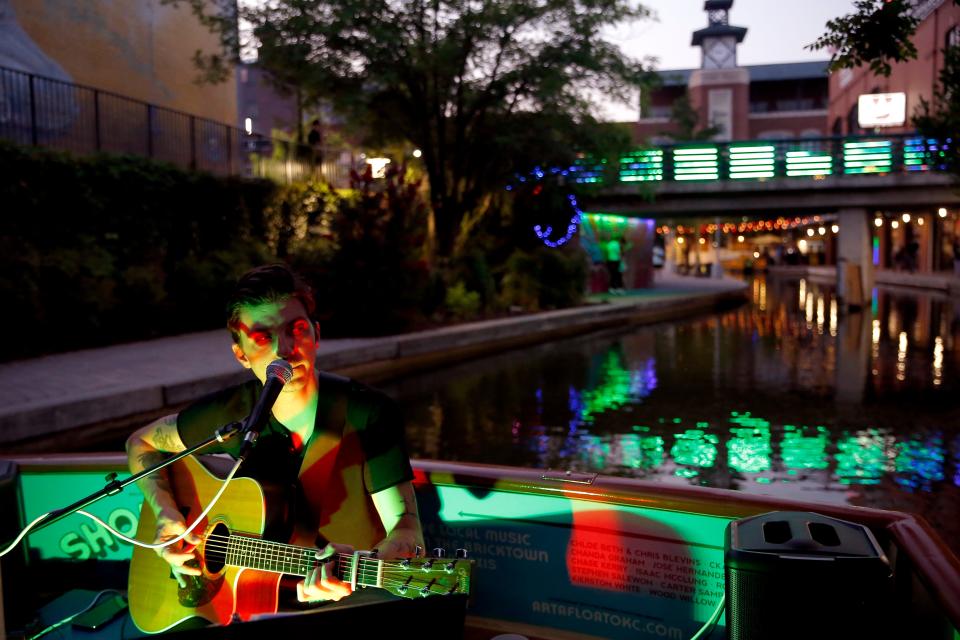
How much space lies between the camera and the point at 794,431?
955 centimetres

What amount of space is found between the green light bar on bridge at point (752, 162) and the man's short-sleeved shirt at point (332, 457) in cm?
3012

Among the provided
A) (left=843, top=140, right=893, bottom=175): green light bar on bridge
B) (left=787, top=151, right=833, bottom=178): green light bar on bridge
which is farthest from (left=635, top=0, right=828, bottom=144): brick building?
(left=843, top=140, right=893, bottom=175): green light bar on bridge

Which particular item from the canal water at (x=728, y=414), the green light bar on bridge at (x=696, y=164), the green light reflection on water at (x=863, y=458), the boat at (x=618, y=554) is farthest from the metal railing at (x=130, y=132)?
the green light reflection on water at (x=863, y=458)

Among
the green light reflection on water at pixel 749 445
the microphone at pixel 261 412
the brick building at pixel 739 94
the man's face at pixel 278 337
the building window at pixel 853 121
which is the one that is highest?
the brick building at pixel 739 94

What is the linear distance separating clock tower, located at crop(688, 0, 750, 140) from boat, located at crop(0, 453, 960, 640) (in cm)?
8164

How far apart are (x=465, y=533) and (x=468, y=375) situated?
10.5m

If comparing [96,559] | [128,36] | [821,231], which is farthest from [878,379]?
[821,231]

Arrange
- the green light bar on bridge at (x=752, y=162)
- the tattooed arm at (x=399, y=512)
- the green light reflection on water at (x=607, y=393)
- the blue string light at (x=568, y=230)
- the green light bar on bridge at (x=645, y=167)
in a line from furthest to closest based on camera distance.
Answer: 1. the green light bar on bridge at (x=645, y=167)
2. the green light bar on bridge at (x=752, y=162)
3. the blue string light at (x=568, y=230)
4. the green light reflection on water at (x=607, y=393)
5. the tattooed arm at (x=399, y=512)

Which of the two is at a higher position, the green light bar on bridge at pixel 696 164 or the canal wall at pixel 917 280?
the green light bar on bridge at pixel 696 164

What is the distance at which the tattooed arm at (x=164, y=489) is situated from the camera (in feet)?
9.41

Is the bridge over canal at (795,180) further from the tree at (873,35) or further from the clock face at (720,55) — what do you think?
the clock face at (720,55)

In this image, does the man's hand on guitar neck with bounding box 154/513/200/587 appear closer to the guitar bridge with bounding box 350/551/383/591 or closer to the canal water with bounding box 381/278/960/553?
the guitar bridge with bounding box 350/551/383/591

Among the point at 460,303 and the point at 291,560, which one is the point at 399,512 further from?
the point at 460,303

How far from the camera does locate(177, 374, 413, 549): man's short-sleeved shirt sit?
9.75ft
